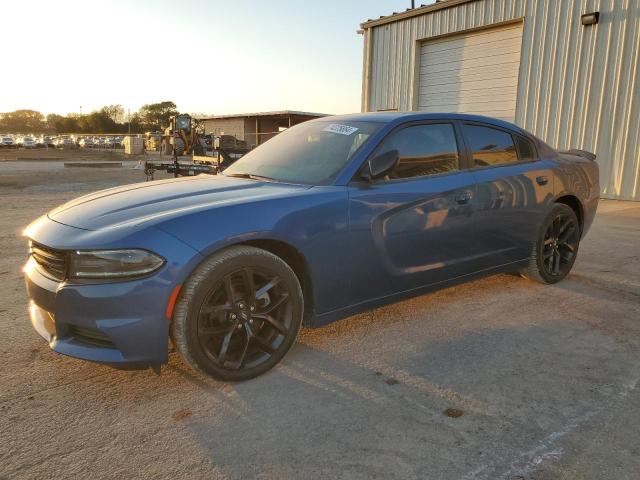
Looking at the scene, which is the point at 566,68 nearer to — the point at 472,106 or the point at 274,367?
the point at 472,106

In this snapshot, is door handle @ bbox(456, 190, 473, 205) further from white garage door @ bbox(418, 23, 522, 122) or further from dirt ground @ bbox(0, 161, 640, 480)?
white garage door @ bbox(418, 23, 522, 122)

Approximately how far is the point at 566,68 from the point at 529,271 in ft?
27.3

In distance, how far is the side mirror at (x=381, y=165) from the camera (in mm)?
3102

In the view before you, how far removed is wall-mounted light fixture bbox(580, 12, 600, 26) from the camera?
33.4 ft

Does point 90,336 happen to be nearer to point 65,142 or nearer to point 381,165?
point 381,165

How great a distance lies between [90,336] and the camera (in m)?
2.46

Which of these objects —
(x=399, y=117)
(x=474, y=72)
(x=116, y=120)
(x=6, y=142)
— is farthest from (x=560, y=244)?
(x=116, y=120)

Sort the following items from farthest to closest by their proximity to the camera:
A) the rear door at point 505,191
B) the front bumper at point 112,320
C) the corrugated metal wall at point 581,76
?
the corrugated metal wall at point 581,76
the rear door at point 505,191
the front bumper at point 112,320

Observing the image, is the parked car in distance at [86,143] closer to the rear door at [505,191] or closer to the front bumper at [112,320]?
the rear door at [505,191]

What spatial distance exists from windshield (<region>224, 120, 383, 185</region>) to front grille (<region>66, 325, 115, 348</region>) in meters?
1.49

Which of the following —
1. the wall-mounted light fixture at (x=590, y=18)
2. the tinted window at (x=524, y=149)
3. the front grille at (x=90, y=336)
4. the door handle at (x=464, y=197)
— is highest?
the wall-mounted light fixture at (x=590, y=18)

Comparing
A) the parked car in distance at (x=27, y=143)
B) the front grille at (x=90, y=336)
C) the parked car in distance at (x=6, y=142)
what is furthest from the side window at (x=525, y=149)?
the parked car in distance at (x=6, y=142)

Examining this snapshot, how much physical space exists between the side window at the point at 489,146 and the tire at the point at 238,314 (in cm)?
194

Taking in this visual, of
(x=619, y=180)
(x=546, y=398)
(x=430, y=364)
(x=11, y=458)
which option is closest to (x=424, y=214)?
(x=430, y=364)
